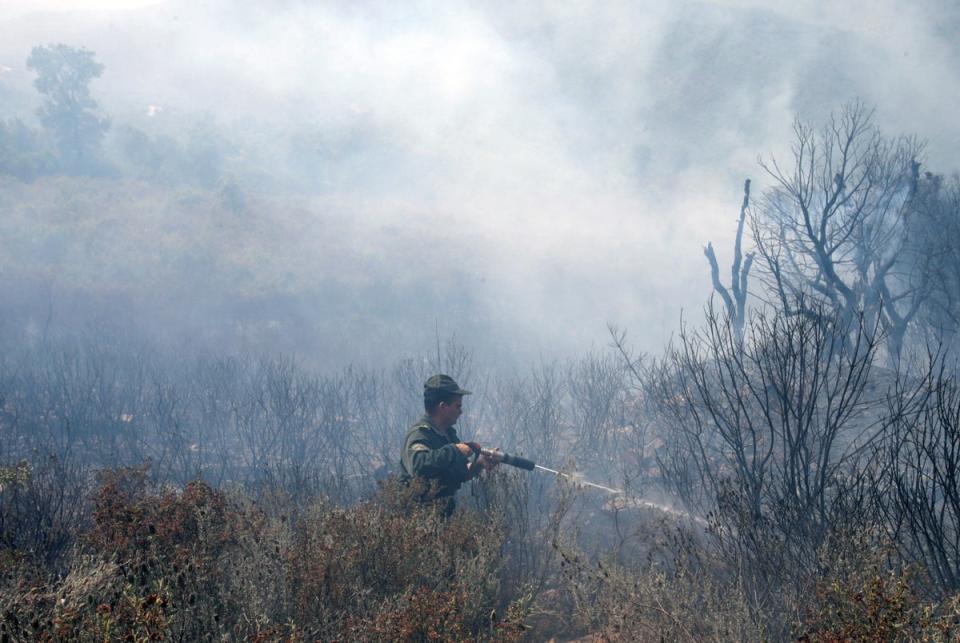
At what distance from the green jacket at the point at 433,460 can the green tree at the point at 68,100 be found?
176 feet

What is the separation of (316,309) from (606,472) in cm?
2278

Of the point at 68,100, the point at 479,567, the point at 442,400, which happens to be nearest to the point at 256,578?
the point at 479,567

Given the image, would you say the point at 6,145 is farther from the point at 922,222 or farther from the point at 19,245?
the point at 922,222

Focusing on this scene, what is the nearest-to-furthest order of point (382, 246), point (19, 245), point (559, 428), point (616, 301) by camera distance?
point (559, 428) → point (19, 245) → point (616, 301) → point (382, 246)

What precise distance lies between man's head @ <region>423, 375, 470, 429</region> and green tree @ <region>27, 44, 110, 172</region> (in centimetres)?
5339

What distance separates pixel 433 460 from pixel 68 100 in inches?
2281

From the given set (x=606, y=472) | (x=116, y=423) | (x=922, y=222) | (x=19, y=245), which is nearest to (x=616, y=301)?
→ (x=922, y=222)

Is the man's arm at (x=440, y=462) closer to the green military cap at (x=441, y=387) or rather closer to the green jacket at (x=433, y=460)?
the green jacket at (x=433, y=460)

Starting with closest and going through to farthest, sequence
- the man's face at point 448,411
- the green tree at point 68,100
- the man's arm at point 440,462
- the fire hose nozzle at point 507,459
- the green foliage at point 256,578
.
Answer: the green foliage at point 256,578
the man's arm at point 440,462
the fire hose nozzle at point 507,459
the man's face at point 448,411
the green tree at point 68,100

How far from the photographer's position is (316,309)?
31734 millimetres

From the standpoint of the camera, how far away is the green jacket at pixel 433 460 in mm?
4656

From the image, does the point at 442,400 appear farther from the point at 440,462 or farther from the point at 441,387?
the point at 440,462

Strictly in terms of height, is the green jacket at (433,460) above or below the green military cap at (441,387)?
below

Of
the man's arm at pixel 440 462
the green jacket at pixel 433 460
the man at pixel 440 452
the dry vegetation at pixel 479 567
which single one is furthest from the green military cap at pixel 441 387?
the dry vegetation at pixel 479 567
